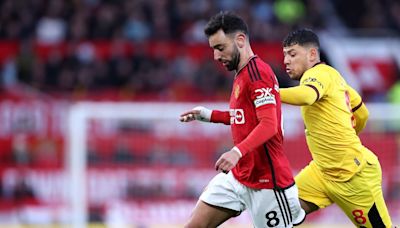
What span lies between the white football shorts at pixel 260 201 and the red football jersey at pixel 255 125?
0.06m

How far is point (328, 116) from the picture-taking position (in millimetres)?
7195

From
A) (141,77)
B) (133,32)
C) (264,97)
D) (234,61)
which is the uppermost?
(133,32)

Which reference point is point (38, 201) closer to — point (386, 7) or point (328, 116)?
point (328, 116)

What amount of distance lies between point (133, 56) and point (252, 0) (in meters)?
3.20

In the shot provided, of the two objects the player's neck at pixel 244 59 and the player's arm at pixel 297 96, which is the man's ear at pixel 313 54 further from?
the player's neck at pixel 244 59

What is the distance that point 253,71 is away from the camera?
6.51 meters

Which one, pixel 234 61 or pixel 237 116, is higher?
pixel 234 61

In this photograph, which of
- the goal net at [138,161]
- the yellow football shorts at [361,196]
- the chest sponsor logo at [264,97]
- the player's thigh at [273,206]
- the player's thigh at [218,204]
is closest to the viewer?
the chest sponsor logo at [264,97]

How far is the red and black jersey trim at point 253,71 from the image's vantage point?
648 cm

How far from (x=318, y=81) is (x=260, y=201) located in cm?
94

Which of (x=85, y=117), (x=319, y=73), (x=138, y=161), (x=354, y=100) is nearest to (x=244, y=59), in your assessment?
(x=319, y=73)

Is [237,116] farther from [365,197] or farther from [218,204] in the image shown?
[365,197]

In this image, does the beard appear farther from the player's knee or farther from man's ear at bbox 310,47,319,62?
the player's knee

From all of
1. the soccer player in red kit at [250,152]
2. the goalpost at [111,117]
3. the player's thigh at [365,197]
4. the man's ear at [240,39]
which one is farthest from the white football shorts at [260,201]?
the goalpost at [111,117]
